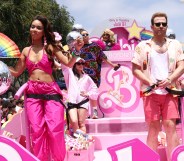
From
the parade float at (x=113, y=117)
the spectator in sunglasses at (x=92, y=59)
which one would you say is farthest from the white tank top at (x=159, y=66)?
the spectator in sunglasses at (x=92, y=59)

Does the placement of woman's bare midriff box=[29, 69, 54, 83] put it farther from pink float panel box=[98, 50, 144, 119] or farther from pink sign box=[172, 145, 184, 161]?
pink float panel box=[98, 50, 144, 119]

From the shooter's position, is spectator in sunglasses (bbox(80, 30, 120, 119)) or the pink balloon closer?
the pink balloon

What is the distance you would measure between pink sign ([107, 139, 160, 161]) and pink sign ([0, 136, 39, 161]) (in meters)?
0.52

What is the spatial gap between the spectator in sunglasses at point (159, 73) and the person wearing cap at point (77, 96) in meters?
1.44

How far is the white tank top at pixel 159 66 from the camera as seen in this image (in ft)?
11.4

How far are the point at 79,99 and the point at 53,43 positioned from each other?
143 centimetres

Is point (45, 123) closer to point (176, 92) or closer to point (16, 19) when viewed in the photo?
point (176, 92)

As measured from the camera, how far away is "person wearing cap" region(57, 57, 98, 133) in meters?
4.91

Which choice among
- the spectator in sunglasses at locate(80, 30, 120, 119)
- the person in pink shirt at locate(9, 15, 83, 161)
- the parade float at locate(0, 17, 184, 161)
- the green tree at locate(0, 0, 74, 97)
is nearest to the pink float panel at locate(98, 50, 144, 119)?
the parade float at locate(0, 17, 184, 161)

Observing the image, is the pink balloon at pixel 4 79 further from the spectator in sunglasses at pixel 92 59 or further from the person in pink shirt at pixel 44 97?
the spectator in sunglasses at pixel 92 59

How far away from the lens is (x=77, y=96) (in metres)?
4.99

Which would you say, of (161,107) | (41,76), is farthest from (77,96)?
(161,107)

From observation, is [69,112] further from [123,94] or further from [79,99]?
[123,94]

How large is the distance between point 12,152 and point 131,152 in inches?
29.8
